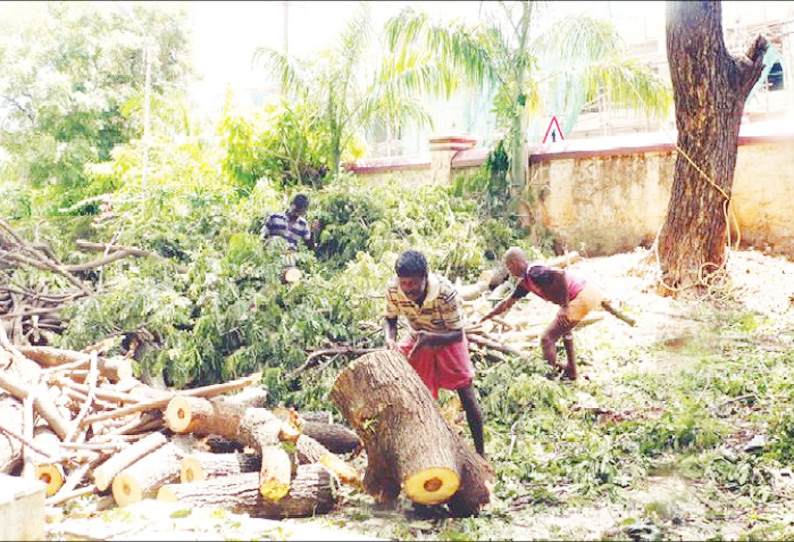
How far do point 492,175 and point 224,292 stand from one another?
476 centimetres

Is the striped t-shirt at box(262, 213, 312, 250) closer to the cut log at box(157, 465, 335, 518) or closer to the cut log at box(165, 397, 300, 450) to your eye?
the cut log at box(165, 397, 300, 450)

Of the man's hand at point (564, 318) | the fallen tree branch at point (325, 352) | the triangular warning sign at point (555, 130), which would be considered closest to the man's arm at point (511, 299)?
the man's hand at point (564, 318)

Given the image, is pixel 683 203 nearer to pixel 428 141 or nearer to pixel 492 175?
pixel 492 175

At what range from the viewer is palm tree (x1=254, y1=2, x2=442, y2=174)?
10.2 m

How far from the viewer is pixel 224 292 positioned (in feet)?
23.4

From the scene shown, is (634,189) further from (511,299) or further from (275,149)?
(275,149)

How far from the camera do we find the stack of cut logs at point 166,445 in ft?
14.4

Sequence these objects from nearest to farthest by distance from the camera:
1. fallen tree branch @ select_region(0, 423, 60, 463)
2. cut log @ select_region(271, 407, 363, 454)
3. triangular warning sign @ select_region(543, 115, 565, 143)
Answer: fallen tree branch @ select_region(0, 423, 60, 463) → cut log @ select_region(271, 407, 363, 454) → triangular warning sign @ select_region(543, 115, 565, 143)

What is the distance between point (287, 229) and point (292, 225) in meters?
0.18

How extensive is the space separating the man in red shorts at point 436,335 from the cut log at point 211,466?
1.16 meters

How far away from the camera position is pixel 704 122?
7871 millimetres

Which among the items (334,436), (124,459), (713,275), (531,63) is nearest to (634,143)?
(531,63)

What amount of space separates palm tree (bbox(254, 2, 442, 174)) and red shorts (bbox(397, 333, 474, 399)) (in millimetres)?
→ 5582

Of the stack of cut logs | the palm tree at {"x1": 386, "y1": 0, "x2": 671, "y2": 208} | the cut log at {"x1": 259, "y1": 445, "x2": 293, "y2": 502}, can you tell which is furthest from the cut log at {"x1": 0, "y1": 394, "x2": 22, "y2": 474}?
the palm tree at {"x1": 386, "y1": 0, "x2": 671, "y2": 208}
